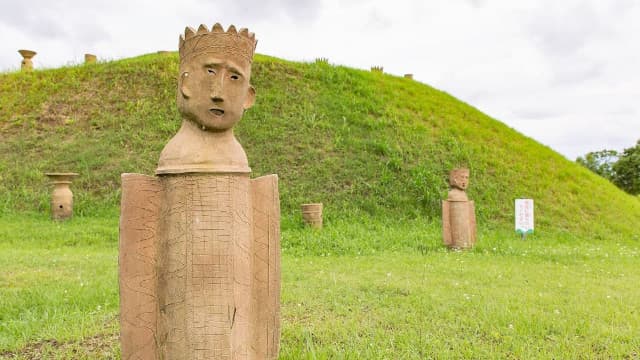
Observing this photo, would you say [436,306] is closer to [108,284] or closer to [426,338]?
[426,338]

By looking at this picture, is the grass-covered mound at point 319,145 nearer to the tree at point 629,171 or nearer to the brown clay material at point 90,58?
the brown clay material at point 90,58

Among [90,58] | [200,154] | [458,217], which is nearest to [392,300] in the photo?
[200,154]

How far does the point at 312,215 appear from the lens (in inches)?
373

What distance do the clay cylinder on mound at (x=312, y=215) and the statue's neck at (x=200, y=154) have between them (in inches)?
273

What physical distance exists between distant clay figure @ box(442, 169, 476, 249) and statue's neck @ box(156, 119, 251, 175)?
6186 mm

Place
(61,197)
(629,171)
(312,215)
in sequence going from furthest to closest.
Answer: (629,171), (61,197), (312,215)

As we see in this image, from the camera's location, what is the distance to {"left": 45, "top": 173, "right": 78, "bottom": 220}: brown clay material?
9852 millimetres

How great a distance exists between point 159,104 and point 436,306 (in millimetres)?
11665

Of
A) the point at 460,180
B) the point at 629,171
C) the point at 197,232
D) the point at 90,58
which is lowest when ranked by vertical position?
the point at 197,232

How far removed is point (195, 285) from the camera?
7.79 feet

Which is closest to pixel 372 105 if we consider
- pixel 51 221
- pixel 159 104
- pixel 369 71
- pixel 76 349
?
pixel 369 71

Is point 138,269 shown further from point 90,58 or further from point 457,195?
point 90,58

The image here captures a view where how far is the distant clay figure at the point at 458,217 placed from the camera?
26.3 ft

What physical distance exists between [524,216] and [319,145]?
5.47 metres
